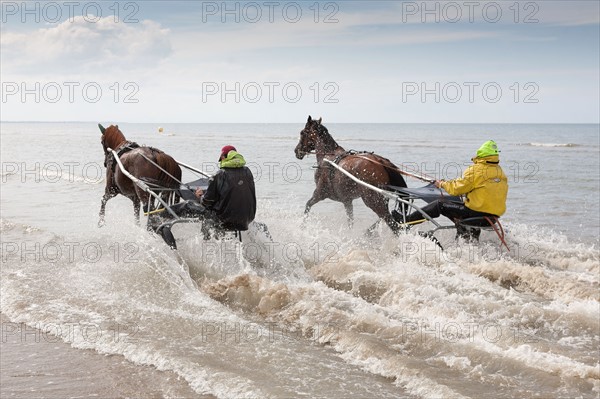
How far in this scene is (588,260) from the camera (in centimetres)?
1018

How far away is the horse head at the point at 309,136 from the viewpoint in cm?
1178

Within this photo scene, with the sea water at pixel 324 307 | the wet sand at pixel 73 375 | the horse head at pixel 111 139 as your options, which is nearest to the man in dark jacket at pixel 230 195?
the sea water at pixel 324 307

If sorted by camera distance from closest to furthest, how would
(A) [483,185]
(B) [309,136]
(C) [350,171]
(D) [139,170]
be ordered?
(A) [483,185] < (D) [139,170] < (C) [350,171] < (B) [309,136]

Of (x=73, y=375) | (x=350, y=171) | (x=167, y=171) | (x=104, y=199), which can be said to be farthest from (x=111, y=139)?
(x=73, y=375)

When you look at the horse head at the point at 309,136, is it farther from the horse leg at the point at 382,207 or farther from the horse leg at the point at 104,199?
the horse leg at the point at 104,199

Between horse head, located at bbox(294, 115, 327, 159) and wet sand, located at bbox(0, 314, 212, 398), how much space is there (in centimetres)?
667

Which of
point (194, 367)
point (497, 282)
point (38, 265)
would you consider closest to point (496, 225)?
point (497, 282)

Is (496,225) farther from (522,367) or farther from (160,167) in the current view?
(160,167)

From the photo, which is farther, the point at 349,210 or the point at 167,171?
the point at 349,210

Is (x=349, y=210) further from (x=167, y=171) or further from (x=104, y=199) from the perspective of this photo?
(x=104, y=199)

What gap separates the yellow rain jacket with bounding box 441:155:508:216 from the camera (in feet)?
27.9

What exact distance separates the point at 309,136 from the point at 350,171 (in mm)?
1753

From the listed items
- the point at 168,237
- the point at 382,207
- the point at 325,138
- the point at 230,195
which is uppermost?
the point at 325,138

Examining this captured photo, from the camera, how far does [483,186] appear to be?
28.0 ft
